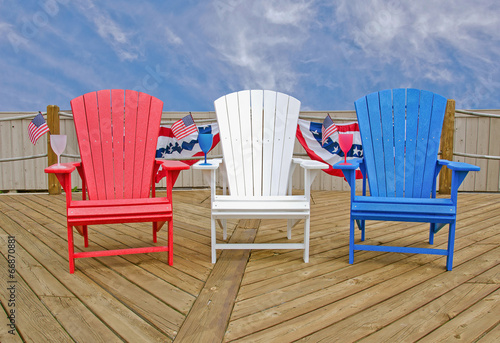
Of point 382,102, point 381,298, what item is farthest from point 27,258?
point 382,102

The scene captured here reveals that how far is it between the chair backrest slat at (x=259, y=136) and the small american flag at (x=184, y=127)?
7.23 ft

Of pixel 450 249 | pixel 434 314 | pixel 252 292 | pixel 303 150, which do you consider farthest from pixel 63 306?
pixel 303 150

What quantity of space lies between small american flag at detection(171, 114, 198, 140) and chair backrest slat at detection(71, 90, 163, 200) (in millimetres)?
2212

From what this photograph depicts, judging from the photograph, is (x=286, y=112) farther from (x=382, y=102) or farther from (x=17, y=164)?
(x=17, y=164)

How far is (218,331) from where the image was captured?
4.31 feet

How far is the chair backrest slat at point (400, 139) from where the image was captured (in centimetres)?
226

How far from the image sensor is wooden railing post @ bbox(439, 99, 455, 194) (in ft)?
15.2

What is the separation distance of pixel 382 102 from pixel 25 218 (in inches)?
128

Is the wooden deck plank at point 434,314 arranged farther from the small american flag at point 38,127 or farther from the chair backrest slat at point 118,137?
the small american flag at point 38,127

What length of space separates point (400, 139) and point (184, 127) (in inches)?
115

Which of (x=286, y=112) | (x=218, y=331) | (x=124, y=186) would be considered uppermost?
(x=286, y=112)

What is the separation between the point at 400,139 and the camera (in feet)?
7.47

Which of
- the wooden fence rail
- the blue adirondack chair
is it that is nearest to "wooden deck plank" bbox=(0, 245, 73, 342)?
the blue adirondack chair

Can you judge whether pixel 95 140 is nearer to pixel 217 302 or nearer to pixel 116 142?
pixel 116 142
